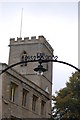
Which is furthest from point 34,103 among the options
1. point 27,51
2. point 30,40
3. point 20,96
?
point 30,40

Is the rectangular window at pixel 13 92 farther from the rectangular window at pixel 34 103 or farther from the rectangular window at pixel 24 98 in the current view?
the rectangular window at pixel 34 103

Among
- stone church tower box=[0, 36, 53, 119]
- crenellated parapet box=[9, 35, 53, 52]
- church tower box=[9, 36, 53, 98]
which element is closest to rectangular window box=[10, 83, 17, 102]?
stone church tower box=[0, 36, 53, 119]

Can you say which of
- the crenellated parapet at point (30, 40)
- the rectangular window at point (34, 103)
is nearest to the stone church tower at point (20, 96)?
the rectangular window at point (34, 103)

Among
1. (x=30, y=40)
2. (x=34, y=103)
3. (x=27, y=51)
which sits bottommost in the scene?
(x=34, y=103)

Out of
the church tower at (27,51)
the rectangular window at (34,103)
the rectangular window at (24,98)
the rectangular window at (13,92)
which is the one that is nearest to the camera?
the rectangular window at (13,92)

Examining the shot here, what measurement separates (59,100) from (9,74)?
8815 millimetres

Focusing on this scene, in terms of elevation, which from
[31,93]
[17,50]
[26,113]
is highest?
[17,50]

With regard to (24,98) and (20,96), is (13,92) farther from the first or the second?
(24,98)

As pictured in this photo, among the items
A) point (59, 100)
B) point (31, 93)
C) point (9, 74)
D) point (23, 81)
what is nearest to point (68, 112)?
point (59, 100)

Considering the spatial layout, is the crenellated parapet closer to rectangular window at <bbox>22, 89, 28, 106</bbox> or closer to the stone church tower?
the stone church tower

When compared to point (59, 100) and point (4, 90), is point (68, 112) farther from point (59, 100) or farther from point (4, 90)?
point (4, 90)

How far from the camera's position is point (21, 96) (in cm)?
2883

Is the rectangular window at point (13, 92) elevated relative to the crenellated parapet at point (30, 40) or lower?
lower

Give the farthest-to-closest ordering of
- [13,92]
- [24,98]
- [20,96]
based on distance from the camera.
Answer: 1. [24,98]
2. [20,96]
3. [13,92]
